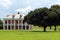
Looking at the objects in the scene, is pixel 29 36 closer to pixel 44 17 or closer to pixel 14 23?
pixel 44 17

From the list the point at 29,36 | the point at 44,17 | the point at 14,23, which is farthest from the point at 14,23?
the point at 29,36

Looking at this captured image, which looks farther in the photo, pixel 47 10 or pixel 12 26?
pixel 12 26

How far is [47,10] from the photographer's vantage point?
7356cm

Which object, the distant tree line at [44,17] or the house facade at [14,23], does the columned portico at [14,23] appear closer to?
the house facade at [14,23]

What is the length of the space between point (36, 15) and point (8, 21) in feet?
145

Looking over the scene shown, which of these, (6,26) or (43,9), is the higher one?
(43,9)

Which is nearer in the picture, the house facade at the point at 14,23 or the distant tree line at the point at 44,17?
the distant tree line at the point at 44,17

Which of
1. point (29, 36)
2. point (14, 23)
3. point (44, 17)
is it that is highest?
point (44, 17)

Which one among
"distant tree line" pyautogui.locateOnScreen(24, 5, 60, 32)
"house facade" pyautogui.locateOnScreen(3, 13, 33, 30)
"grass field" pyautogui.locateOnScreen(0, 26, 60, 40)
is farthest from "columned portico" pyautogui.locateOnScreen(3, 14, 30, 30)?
"grass field" pyautogui.locateOnScreen(0, 26, 60, 40)

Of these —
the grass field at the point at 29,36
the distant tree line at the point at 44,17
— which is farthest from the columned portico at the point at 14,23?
the grass field at the point at 29,36

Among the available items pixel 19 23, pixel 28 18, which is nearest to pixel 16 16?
pixel 19 23

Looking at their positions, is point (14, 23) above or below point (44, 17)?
below

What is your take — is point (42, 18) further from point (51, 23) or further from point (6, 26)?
point (6, 26)

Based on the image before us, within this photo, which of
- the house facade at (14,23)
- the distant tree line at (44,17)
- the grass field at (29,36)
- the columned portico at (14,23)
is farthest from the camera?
the columned portico at (14,23)
